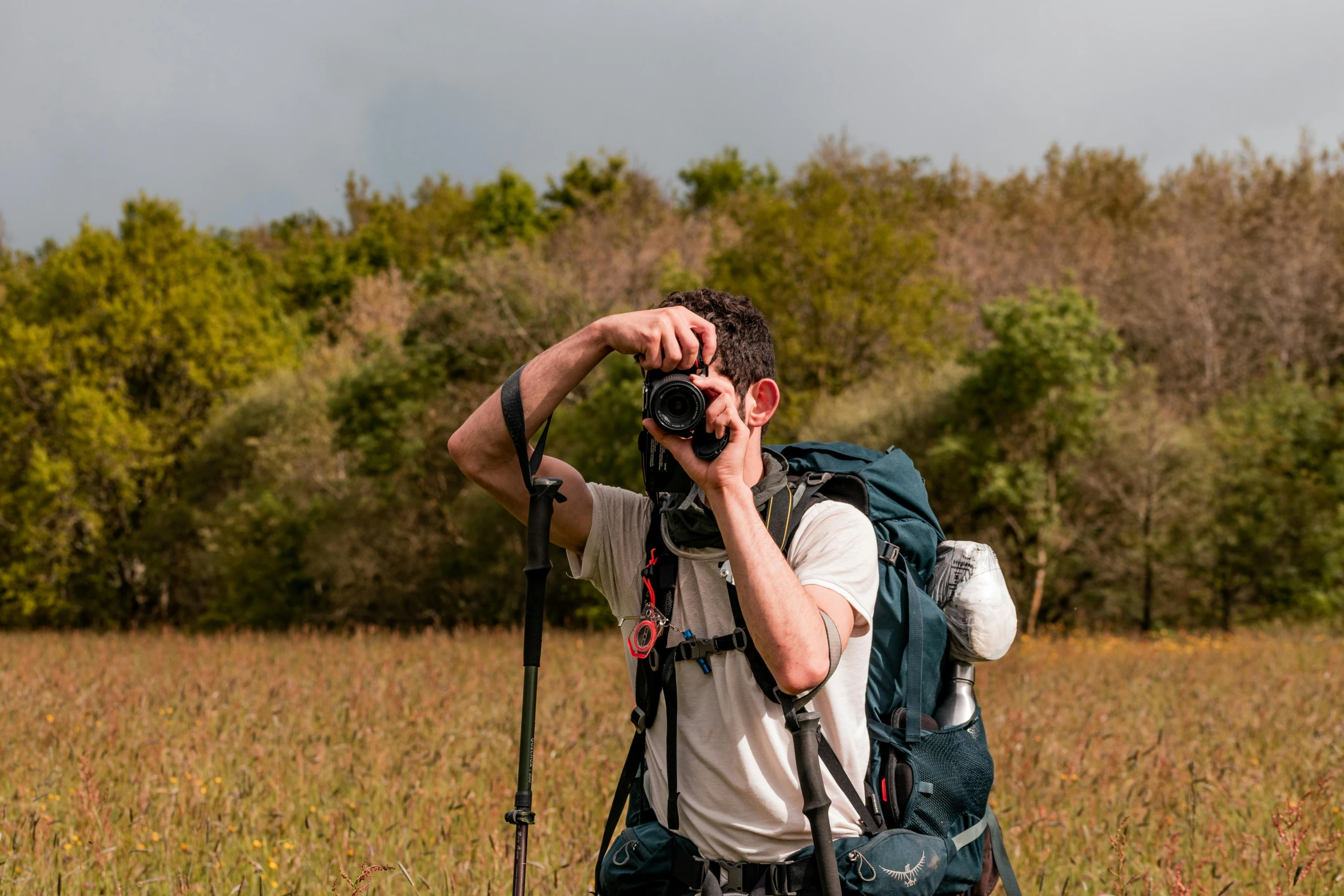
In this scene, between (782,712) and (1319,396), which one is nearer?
(782,712)

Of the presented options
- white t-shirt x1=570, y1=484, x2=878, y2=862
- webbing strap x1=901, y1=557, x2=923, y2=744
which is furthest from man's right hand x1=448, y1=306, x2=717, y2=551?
webbing strap x1=901, y1=557, x2=923, y2=744

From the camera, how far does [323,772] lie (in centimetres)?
501

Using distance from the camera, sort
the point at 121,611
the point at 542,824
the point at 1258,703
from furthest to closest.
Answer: the point at 121,611 → the point at 1258,703 → the point at 542,824

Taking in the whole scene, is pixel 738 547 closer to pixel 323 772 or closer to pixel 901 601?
pixel 901 601

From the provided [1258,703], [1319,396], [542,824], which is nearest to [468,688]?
[542,824]

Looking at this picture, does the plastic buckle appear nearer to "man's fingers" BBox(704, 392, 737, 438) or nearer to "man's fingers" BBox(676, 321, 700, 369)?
"man's fingers" BBox(704, 392, 737, 438)

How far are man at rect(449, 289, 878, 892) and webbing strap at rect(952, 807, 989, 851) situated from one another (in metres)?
0.29

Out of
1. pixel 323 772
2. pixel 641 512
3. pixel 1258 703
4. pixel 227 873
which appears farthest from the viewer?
pixel 1258 703

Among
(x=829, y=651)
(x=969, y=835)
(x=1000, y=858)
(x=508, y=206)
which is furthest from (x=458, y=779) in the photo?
(x=508, y=206)

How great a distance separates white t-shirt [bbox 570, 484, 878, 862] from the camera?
1.98 meters

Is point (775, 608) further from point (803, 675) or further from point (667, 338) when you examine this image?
point (667, 338)

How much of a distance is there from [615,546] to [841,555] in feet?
1.93

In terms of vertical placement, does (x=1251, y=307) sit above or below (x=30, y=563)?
above

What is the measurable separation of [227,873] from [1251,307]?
125 feet
